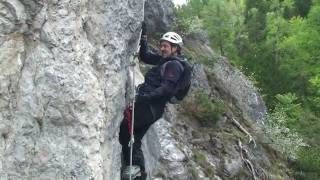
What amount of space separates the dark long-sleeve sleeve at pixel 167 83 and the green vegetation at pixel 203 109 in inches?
254

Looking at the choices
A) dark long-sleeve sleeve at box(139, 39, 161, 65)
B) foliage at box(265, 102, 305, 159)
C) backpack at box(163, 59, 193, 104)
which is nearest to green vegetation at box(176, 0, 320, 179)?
foliage at box(265, 102, 305, 159)

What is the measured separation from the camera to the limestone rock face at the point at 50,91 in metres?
5.57

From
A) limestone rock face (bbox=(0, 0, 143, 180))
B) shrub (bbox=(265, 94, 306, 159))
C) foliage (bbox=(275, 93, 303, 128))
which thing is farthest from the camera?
foliage (bbox=(275, 93, 303, 128))

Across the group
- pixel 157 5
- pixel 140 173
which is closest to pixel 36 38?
pixel 140 173

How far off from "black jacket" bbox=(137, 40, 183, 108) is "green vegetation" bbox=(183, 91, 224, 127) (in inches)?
241

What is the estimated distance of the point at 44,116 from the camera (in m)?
5.74

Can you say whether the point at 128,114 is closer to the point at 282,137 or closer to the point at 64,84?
the point at 64,84

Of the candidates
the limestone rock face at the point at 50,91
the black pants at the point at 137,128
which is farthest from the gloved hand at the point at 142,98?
the limestone rock face at the point at 50,91

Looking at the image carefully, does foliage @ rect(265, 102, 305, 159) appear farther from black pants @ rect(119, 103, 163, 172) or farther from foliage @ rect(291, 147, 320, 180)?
black pants @ rect(119, 103, 163, 172)

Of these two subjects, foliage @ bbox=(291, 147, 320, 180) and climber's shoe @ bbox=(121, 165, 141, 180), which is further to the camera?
foliage @ bbox=(291, 147, 320, 180)

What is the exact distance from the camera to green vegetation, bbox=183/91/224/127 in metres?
14.3

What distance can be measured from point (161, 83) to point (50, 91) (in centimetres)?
238

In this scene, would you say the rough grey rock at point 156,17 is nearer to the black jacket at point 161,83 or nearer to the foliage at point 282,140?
the foliage at point 282,140

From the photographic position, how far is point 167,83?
7723 mm
